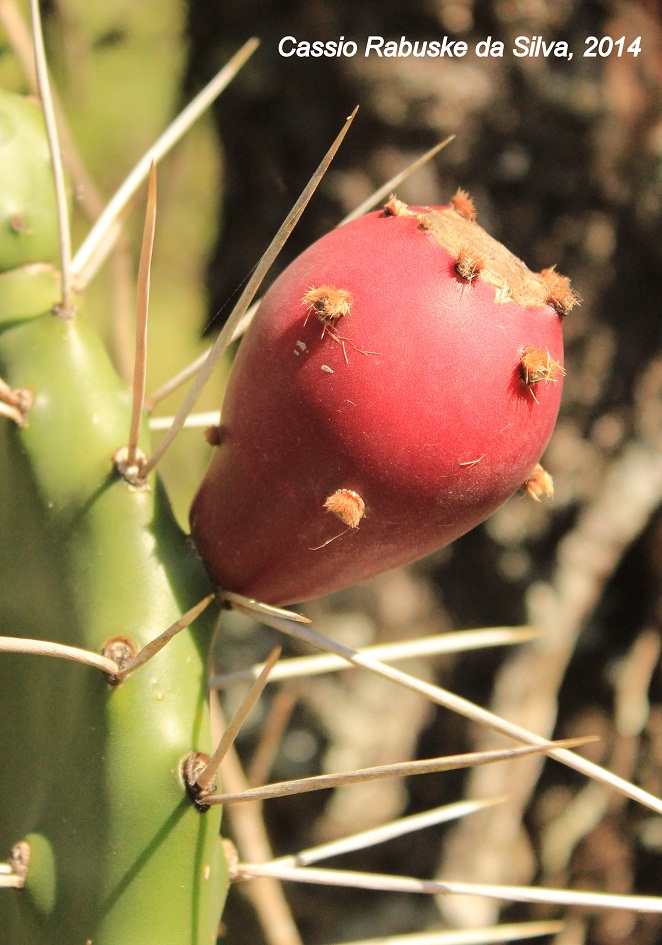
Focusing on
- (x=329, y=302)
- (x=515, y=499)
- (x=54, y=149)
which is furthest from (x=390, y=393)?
(x=515, y=499)

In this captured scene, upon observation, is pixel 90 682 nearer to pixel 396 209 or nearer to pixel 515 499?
pixel 396 209

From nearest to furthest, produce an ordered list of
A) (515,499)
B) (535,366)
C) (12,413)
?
(535,366) < (12,413) < (515,499)

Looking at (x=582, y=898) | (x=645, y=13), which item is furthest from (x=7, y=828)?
(x=645, y=13)

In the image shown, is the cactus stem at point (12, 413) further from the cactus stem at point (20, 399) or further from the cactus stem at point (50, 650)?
the cactus stem at point (50, 650)

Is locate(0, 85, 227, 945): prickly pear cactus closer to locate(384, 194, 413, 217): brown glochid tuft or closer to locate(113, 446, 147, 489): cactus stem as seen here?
locate(113, 446, 147, 489): cactus stem

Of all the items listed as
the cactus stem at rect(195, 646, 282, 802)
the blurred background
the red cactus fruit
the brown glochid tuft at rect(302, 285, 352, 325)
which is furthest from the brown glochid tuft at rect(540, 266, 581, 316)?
the blurred background

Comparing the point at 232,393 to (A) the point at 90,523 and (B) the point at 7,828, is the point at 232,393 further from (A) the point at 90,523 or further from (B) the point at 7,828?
(B) the point at 7,828
